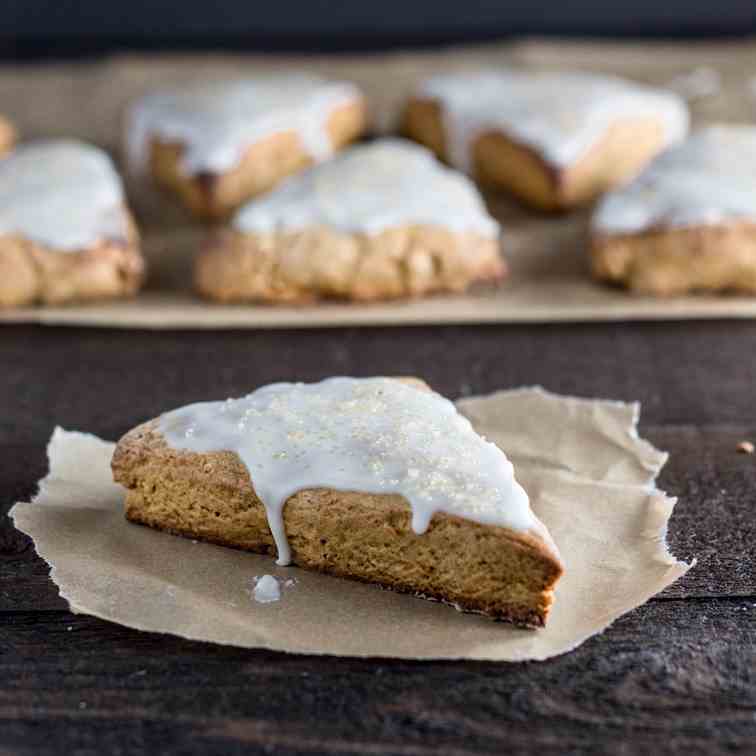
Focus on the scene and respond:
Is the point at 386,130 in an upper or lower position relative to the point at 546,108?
lower

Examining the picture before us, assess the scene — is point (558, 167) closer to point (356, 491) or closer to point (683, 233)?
point (683, 233)

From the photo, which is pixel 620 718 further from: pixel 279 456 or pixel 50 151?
pixel 50 151

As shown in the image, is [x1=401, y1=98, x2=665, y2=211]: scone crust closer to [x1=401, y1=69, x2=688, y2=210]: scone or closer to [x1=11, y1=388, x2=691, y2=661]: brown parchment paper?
[x1=401, y1=69, x2=688, y2=210]: scone

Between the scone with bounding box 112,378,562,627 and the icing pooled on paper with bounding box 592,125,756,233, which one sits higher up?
the icing pooled on paper with bounding box 592,125,756,233

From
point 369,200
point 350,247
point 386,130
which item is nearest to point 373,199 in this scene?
point 369,200

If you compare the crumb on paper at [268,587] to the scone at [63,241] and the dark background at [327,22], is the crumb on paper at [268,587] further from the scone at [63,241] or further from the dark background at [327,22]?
the dark background at [327,22]

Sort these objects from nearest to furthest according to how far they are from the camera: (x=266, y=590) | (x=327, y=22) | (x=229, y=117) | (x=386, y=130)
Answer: (x=266, y=590), (x=229, y=117), (x=386, y=130), (x=327, y=22)

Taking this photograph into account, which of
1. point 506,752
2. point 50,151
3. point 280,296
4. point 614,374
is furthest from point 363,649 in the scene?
point 50,151

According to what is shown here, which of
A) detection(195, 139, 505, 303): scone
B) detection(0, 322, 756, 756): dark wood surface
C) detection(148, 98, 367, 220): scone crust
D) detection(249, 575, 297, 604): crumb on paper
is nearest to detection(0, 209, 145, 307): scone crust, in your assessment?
detection(195, 139, 505, 303): scone
